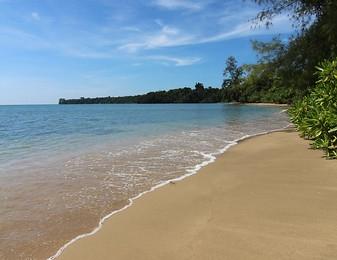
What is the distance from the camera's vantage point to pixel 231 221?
4816 mm

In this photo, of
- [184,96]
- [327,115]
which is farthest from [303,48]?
[184,96]

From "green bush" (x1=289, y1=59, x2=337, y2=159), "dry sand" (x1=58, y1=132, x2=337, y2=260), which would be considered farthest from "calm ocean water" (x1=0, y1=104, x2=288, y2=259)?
"green bush" (x1=289, y1=59, x2=337, y2=159)

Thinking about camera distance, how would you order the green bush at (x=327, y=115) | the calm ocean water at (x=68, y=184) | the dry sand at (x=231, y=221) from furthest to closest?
the green bush at (x=327, y=115) → the calm ocean water at (x=68, y=184) → the dry sand at (x=231, y=221)

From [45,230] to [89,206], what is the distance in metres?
1.17

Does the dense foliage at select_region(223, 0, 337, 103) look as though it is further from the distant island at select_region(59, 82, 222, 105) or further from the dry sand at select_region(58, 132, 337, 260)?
the distant island at select_region(59, 82, 222, 105)

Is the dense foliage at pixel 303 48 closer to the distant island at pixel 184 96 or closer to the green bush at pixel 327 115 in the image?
the green bush at pixel 327 115

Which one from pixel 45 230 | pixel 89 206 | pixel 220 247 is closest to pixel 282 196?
pixel 220 247

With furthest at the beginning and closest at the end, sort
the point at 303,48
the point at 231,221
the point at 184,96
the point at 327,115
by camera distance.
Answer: the point at 184,96 → the point at 303,48 → the point at 327,115 → the point at 231,221

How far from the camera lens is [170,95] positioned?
158 meters

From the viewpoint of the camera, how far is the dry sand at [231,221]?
3924 mm

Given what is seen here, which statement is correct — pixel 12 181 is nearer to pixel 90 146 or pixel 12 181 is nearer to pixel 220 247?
pixel 220 247

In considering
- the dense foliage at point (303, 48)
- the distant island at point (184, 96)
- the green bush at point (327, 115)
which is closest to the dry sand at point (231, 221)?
the green bush at point (327, 115)

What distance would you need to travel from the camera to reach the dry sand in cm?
392

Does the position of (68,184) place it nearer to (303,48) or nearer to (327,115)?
(327,115)
